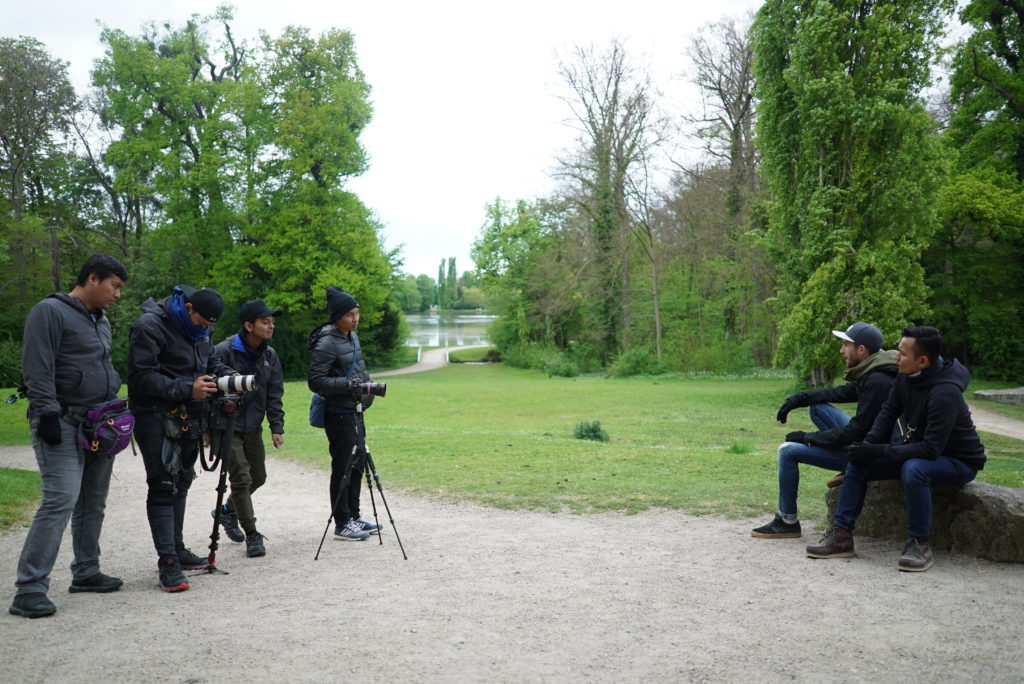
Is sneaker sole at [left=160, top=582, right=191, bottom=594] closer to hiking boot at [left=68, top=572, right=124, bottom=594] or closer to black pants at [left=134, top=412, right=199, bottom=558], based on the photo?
black pants at [left=134, top=412, right=199, bottom=558]

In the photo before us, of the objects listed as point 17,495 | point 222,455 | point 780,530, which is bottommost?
point 17,495

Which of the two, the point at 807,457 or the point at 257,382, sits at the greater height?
the point at 257,382

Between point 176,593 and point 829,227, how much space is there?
19873 mm

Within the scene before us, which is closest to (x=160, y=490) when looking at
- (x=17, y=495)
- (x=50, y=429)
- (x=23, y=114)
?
(x=50, y=429)

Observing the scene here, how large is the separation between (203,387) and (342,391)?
140 cm

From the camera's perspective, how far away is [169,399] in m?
5.58

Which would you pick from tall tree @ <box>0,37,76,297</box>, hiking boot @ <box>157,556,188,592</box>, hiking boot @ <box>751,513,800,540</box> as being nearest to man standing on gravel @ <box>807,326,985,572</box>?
hiking boot @ <box>751,513,800,540</box>

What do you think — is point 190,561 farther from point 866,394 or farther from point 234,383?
point 866,394

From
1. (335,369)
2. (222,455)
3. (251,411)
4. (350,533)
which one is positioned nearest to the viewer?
(222,455)

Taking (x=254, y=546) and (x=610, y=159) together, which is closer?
(x=254, y=546)

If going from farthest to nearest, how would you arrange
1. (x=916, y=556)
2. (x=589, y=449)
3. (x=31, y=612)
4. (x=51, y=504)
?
(x=589, y=449)
(x=916, y=556)
(x=51, y=504)
(x=31, y=612)

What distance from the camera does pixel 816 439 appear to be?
6.51 meters

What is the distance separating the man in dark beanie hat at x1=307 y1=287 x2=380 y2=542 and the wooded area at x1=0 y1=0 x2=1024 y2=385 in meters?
16.9

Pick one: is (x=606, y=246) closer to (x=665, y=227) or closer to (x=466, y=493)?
(x=665, y=227)
